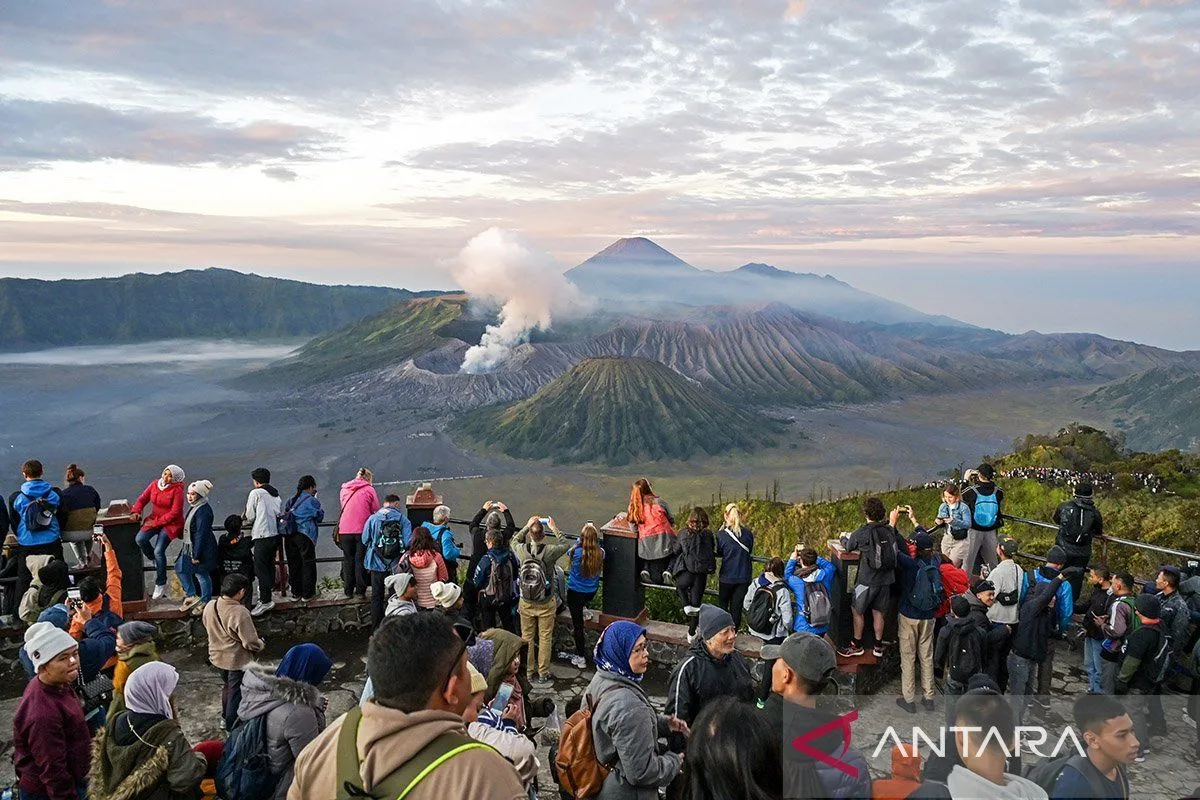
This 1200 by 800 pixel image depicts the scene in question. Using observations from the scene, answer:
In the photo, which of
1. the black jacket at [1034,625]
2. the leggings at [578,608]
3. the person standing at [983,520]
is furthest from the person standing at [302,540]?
the person standing at [983,520]

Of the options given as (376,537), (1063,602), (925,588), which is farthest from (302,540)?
(1063,602)

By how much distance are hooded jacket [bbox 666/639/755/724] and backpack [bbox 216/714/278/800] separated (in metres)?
1.99

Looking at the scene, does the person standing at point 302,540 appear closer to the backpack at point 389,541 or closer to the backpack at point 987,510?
the backpack at point 389,541

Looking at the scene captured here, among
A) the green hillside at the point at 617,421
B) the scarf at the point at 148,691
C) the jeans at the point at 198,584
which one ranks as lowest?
the green hillside at the point at 617,421

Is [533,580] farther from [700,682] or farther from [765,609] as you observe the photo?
[700,682]

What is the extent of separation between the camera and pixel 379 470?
240ft

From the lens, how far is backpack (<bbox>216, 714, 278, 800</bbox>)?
3.84 metres

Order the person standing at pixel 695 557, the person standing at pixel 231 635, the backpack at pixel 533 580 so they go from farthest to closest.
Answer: the person standing at pixel 695 557 < the backpack at pixel 533 580 < the person standing at pixel 231 635

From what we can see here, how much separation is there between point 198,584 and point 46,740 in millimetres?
4213

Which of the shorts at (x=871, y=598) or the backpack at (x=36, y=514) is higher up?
the backpack at (x=36, y=514)

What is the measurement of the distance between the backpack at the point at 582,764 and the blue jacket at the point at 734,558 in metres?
3.56

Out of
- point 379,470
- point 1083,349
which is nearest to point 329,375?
point 379,470

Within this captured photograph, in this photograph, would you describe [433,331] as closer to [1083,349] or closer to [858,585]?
[858,585]

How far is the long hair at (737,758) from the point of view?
3.01 metres
